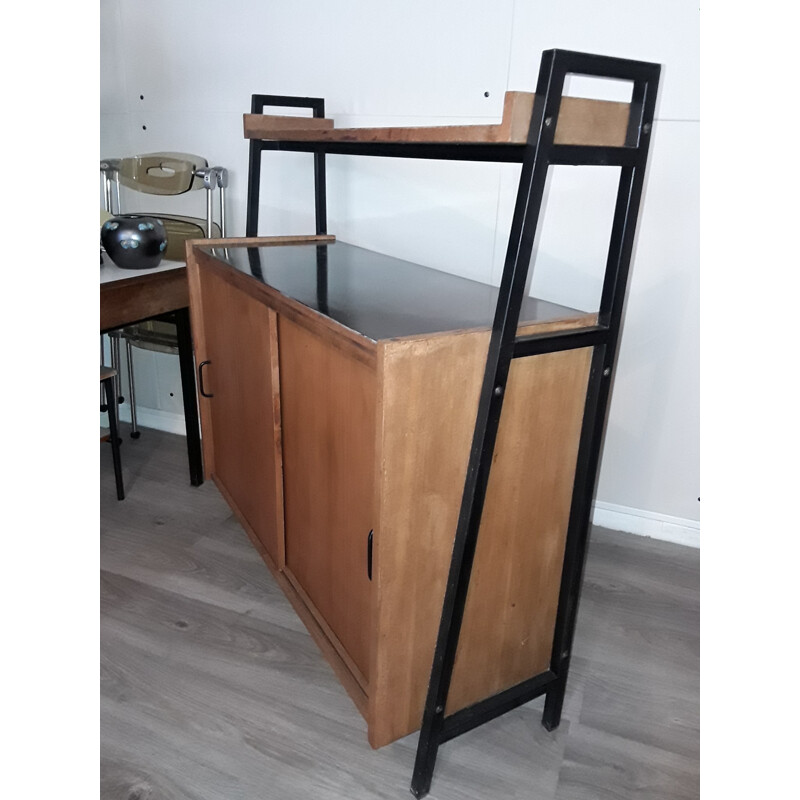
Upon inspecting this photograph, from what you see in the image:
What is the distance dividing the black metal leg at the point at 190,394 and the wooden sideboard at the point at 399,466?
652 mm

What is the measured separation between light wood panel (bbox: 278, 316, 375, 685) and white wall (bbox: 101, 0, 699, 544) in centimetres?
92

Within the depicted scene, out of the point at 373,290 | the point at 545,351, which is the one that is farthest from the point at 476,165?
the point at 545,351

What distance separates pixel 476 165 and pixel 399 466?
1341 millimetres

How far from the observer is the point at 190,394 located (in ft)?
8.23

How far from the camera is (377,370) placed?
3.77 ft

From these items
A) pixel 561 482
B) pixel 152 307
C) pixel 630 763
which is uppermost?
pixel 152 307

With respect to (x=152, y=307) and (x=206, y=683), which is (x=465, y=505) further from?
(x=152, y=307)

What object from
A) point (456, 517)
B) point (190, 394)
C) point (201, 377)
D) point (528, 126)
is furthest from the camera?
point (190, 394)

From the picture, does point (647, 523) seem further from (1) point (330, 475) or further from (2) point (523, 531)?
(1) point (330, 475)

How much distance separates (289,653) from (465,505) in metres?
0.83

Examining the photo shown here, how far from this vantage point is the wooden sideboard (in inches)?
47.9

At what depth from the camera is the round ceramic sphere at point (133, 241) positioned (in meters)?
2.26

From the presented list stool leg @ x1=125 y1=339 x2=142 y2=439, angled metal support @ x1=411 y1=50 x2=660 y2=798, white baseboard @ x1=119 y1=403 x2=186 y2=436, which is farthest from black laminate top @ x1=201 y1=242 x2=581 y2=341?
white baseboard @ x1=119 y1=403 x2=186 y2=436
